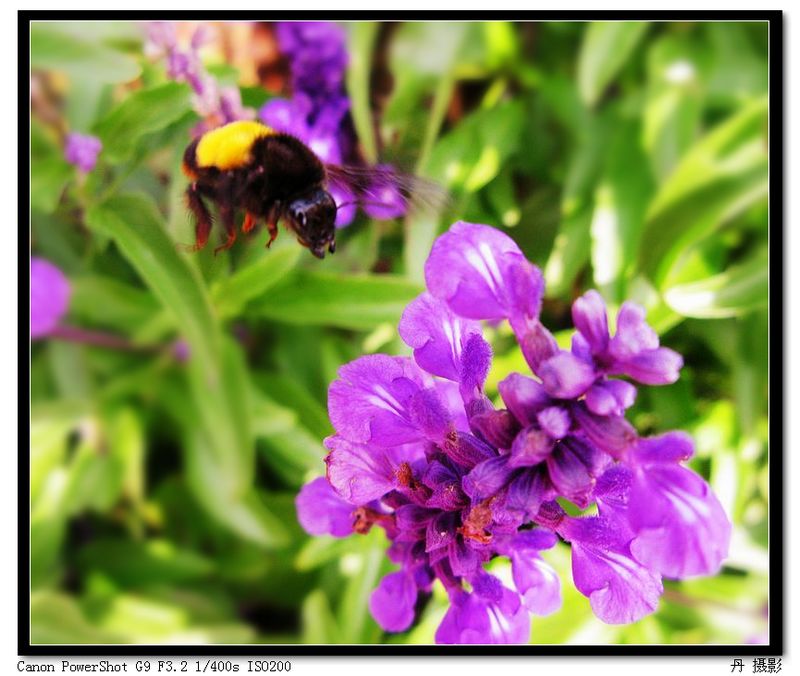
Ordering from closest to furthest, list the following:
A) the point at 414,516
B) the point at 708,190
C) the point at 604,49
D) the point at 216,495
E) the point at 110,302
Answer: the point at 414,516 → the point at 708,190 → the point at 604,49 → the point at 110,302 → the point at 216,495

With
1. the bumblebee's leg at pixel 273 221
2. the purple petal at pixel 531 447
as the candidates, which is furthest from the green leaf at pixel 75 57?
the purple petal at pixel 531 447

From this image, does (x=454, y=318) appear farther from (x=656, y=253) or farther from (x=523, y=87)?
(x=523, y=87)

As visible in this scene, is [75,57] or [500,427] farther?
[75,57]

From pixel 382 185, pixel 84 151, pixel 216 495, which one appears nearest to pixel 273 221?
pixel 382 185

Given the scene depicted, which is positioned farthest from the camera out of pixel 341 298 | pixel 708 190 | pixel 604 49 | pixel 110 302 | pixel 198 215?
pixel 110 302

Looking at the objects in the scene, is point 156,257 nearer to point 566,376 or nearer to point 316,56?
point 316,56


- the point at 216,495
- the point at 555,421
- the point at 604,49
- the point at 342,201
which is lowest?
the point at 555,421

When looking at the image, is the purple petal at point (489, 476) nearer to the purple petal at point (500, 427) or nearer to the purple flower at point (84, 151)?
the purple petal at point (500, 427)

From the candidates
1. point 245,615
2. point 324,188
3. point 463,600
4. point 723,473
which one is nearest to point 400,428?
point 463,600
